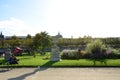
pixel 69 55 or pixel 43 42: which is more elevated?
pixel 43 42

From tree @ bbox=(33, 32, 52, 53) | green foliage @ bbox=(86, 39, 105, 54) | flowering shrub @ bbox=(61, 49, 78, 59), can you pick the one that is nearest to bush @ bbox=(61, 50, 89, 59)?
flowering shrub @ bbox=(61, 49, 78, 59)

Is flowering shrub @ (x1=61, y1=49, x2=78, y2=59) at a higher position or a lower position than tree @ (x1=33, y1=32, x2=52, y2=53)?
lower

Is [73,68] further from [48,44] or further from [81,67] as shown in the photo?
[48,44]

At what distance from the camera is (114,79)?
1662 centimetres

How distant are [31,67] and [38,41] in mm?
24090

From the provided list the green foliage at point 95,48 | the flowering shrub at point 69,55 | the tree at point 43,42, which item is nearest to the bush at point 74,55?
the flowering shrub at point 69,55

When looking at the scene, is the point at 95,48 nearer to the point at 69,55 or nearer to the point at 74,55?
the point at 74,55

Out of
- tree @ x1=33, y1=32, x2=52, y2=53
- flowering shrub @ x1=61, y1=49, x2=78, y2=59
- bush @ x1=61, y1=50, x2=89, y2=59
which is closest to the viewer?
bush @ x1=61, y1=50, x2=89, y2=59

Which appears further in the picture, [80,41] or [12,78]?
[80,41]

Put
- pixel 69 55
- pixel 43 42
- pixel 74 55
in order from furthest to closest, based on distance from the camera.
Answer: pixel 43 42
pixel 69 55
pixel 74 55

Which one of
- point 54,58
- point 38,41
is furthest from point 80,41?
point 54,58

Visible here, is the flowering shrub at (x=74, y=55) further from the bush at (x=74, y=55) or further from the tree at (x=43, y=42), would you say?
the tree at (x=43, y=42)

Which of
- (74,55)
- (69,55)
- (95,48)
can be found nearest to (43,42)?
(69,55)

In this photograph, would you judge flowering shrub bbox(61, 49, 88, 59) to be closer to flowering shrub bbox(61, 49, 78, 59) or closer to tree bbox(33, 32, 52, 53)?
flowering shrub bbox(61, 49, 78, 59)
